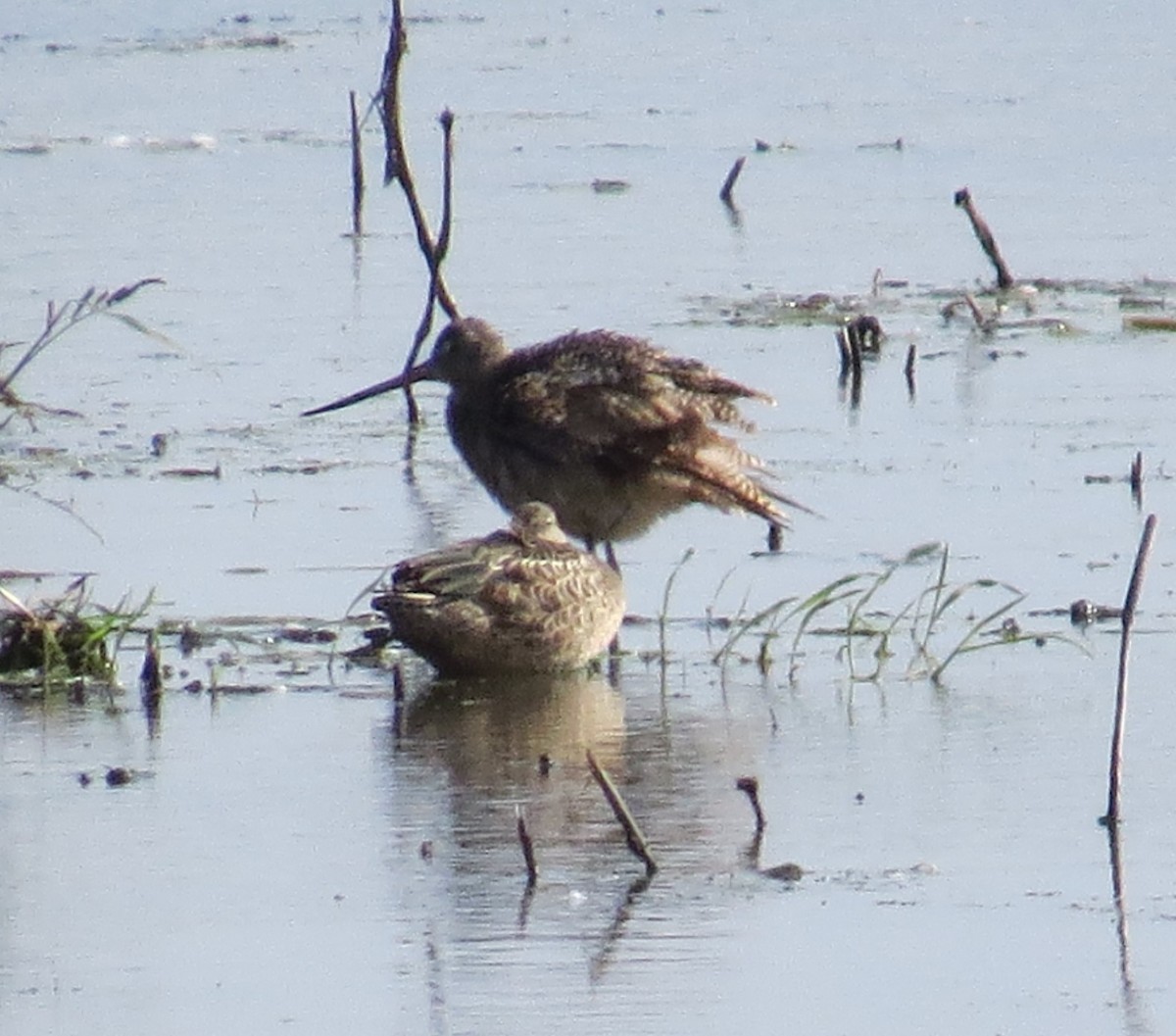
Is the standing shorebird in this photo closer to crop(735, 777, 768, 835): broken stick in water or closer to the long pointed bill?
the long pointed bill

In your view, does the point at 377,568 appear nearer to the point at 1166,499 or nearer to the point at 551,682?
the point at 551,682

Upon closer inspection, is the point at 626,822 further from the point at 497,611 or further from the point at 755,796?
the point at 497,611

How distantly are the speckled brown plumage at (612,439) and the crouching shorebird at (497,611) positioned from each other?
1.16m

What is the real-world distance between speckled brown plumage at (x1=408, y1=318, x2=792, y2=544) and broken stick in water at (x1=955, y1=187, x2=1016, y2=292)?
144 inches

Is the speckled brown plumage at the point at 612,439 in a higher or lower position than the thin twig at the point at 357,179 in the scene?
lower

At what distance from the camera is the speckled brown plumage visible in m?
9.08

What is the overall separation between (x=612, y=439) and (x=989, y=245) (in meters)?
4.20

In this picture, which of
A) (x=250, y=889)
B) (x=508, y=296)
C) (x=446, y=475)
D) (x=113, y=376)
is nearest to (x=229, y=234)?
(x=508, y=296)

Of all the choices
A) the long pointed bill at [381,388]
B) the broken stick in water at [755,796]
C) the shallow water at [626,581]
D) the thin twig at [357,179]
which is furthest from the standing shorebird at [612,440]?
the thin twig at [357,179]

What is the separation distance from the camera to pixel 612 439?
919 centimetres

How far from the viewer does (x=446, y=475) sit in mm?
10414

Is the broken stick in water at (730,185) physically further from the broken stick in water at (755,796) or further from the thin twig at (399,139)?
the broken stick in water at (755,796)

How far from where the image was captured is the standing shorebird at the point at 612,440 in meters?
9.08

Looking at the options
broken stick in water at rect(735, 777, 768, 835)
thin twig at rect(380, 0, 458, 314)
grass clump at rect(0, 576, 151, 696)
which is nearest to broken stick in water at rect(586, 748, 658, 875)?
broken stick in water at rect(735, 777, 768, 835)
